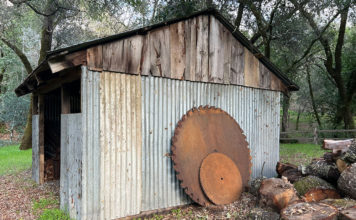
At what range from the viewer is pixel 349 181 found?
5.17 meters

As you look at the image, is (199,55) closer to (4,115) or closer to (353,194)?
(353,194)

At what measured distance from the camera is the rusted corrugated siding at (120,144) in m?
4.90

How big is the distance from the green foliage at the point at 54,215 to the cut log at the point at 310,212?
13.2 ft

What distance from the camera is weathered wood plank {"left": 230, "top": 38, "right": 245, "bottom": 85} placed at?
23.1 ft

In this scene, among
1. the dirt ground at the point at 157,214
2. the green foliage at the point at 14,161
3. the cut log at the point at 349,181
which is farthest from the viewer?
the green foliage at the point at 14,161

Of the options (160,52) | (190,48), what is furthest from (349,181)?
(160,52)

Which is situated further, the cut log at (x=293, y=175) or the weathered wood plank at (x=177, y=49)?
the cut log at (x=293, y=175)

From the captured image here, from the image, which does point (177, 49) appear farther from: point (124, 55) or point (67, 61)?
point (67, 61)

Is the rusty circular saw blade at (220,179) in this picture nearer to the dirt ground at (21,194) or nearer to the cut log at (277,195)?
the cut log at (277,195)

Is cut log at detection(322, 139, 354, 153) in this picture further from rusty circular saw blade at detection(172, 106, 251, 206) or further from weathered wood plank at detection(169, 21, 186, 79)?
weathered wood plank at detection(169, 21, 186, 79)

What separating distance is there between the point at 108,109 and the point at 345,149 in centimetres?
512

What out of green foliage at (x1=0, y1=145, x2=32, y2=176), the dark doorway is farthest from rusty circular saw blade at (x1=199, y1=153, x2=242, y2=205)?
green foliage at (x1=0, y1=145, x2=32, y2=176)

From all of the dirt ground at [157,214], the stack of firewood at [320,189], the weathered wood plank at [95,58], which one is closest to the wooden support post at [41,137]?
the dirt ground at [157,214]

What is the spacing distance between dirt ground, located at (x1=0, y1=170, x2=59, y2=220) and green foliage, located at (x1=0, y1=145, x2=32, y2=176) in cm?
121
